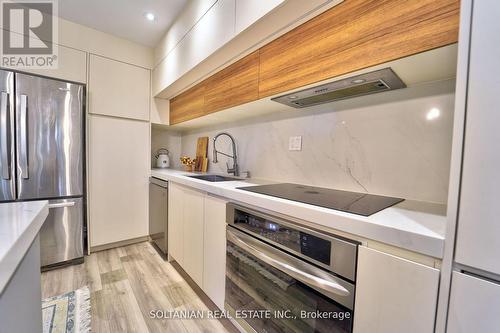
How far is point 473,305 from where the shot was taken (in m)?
0.50

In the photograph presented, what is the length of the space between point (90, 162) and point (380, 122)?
261cm

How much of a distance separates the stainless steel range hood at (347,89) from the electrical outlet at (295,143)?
0.78 ft

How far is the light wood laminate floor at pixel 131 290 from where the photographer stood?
132cm

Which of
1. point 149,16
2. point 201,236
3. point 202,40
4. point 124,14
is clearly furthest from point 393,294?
point 124,14

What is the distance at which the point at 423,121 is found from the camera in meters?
0.99

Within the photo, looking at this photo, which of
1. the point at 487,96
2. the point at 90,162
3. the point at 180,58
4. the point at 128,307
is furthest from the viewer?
the point at 90,162

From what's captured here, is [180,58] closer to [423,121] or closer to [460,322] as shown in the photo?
[423,121]

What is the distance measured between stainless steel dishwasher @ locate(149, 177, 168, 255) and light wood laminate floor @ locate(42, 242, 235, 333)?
0.18 m

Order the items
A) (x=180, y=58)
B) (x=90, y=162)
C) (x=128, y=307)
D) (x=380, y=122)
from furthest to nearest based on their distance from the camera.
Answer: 1. (x=90, y=162)
2. (x=180, y=58)
3. (x=128, y=307)
4. (x=380, y=122)

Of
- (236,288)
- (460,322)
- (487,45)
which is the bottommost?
(236,288)

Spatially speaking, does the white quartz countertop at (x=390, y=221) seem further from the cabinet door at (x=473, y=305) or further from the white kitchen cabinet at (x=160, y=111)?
the white kitchen cabinet at (x=160, y=111)

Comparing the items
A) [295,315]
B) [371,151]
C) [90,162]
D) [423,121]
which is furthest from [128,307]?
[423,121]

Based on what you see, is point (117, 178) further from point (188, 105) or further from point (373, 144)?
point (373, 144)

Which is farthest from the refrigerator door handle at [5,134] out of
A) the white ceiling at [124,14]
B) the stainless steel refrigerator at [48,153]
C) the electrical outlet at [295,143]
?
the electrical outlet at [295,143]
